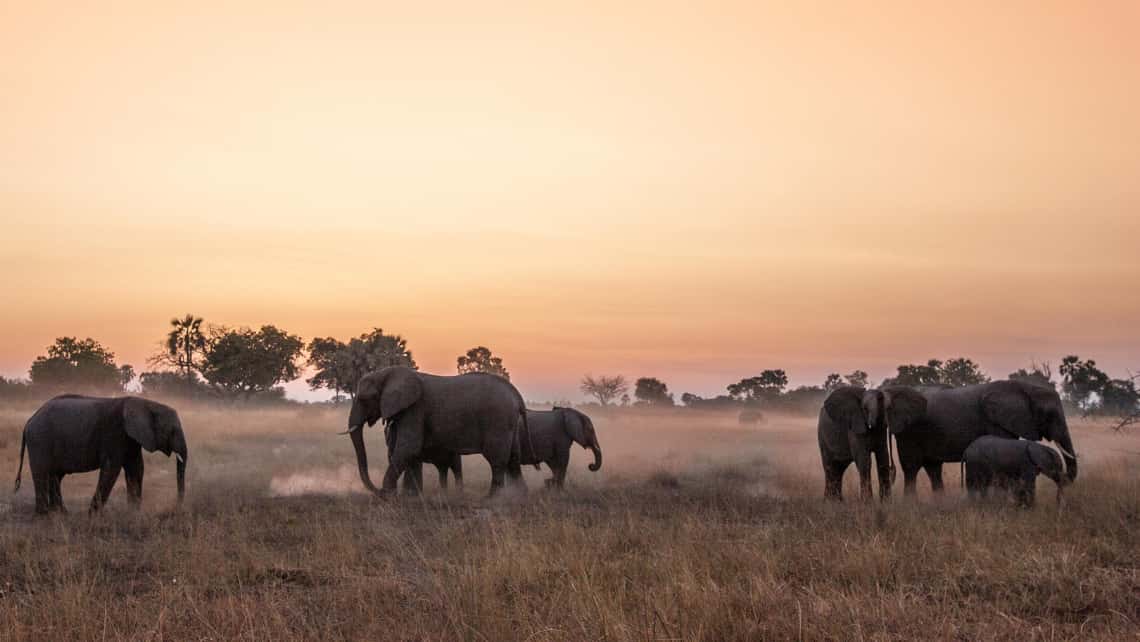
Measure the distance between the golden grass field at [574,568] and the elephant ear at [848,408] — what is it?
215cm

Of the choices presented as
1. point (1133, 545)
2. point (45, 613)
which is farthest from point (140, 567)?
point (1133, 545)

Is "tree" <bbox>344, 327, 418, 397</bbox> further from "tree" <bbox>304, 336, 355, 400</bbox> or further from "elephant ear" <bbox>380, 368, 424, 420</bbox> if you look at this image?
"elephant ear" <bbox>380, 368, 424, 420</bbox>

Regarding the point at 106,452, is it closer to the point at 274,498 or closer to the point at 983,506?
the point at 274,498

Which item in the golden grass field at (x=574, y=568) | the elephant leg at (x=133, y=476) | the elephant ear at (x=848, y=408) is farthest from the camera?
the elephant ear at (x=848, y=408)

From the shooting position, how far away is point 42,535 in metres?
13.1

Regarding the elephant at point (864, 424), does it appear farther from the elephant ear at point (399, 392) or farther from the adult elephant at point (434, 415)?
the elephant ear at point (399, 392)

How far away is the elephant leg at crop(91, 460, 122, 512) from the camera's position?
51.1 ft

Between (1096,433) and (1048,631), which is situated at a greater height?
(1048,631)

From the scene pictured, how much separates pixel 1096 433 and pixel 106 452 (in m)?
41.9

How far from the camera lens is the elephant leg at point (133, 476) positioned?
16.3 metres

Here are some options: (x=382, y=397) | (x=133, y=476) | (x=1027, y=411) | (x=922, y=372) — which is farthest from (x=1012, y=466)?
(x=922, y=372)

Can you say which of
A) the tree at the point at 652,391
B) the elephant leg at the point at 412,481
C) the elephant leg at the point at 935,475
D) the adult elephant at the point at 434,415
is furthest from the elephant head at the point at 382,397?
the tree at the point at 652,391

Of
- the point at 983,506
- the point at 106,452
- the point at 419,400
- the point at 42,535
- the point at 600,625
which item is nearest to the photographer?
the point at 600,625

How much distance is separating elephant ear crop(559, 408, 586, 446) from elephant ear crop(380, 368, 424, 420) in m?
3.95
